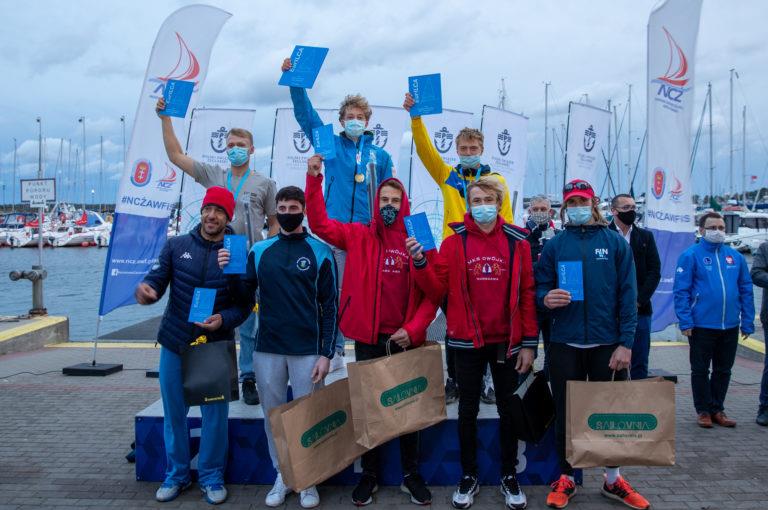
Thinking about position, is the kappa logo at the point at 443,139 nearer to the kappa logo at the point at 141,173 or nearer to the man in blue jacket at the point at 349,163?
the kappa logo at the point at 141,173

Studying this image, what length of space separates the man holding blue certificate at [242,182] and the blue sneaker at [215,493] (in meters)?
0.69

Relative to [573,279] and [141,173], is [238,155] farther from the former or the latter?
[141,173]

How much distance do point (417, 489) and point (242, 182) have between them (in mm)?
2519

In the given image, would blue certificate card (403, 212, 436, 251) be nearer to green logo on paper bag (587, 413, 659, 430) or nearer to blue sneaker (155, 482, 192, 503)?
green logo on paper bag (587, 413, 659, 430)

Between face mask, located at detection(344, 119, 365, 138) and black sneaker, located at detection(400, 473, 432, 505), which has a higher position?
face mask, located at detection(344, 119, 365, 138)

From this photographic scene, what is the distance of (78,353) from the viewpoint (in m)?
8.65

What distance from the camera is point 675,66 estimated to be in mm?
7359

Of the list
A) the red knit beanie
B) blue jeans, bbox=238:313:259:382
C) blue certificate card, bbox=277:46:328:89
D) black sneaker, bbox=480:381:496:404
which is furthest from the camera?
blue jeans, bbox=238:313:259:382

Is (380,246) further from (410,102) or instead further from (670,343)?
(670,343)

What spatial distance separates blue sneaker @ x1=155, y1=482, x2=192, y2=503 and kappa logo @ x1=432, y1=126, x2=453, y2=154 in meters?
9.26

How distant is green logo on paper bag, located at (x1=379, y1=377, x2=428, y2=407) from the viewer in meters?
3.53

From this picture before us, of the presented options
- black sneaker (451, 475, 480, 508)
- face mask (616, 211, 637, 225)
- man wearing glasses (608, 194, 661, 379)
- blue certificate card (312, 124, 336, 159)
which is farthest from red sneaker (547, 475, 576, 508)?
blue certificate card (312, 124, 336, 159)

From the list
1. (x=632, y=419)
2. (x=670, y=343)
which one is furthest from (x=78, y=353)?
(x=670, y=343)

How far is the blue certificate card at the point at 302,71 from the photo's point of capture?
421 centimetres
